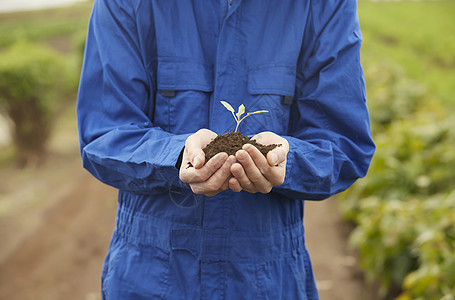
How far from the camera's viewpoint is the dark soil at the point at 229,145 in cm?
154

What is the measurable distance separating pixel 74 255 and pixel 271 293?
413cm

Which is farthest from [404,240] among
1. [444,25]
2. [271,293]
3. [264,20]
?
[444,25]

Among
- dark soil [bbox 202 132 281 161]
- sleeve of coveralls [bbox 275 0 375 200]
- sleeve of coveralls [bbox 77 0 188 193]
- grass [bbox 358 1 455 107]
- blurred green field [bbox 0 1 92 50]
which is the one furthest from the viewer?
blurred green field [bbox 0 1 92 50]

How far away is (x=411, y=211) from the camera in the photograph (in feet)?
12.9

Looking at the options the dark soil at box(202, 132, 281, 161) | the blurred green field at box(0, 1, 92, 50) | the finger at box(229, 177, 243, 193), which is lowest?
the blurred green field at box(0, 1, 92, 50)

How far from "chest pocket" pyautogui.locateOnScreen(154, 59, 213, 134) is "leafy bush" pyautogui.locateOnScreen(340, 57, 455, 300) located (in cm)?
216

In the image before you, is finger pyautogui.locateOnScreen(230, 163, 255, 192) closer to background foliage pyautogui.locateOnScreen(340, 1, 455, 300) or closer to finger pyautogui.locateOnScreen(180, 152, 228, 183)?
finger pyautogui.locateOnScreen(180, 152, 228, 183)

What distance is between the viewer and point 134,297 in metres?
1.75

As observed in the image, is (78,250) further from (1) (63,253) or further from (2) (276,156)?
(2) (276,156)

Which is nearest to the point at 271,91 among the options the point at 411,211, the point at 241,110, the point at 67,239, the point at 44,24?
the point at 241,110

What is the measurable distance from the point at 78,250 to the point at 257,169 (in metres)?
4.54

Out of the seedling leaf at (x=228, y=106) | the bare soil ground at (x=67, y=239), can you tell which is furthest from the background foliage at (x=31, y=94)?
the seedling leaf at (x=228, y=106)

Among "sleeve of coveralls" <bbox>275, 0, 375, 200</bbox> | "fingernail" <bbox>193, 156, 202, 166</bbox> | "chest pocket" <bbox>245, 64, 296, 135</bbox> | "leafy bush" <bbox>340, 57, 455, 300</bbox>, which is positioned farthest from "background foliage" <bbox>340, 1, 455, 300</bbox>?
"fingernail" <bbox>193, 156, 202, 166</bbox>

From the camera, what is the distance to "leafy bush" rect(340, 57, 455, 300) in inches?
125
